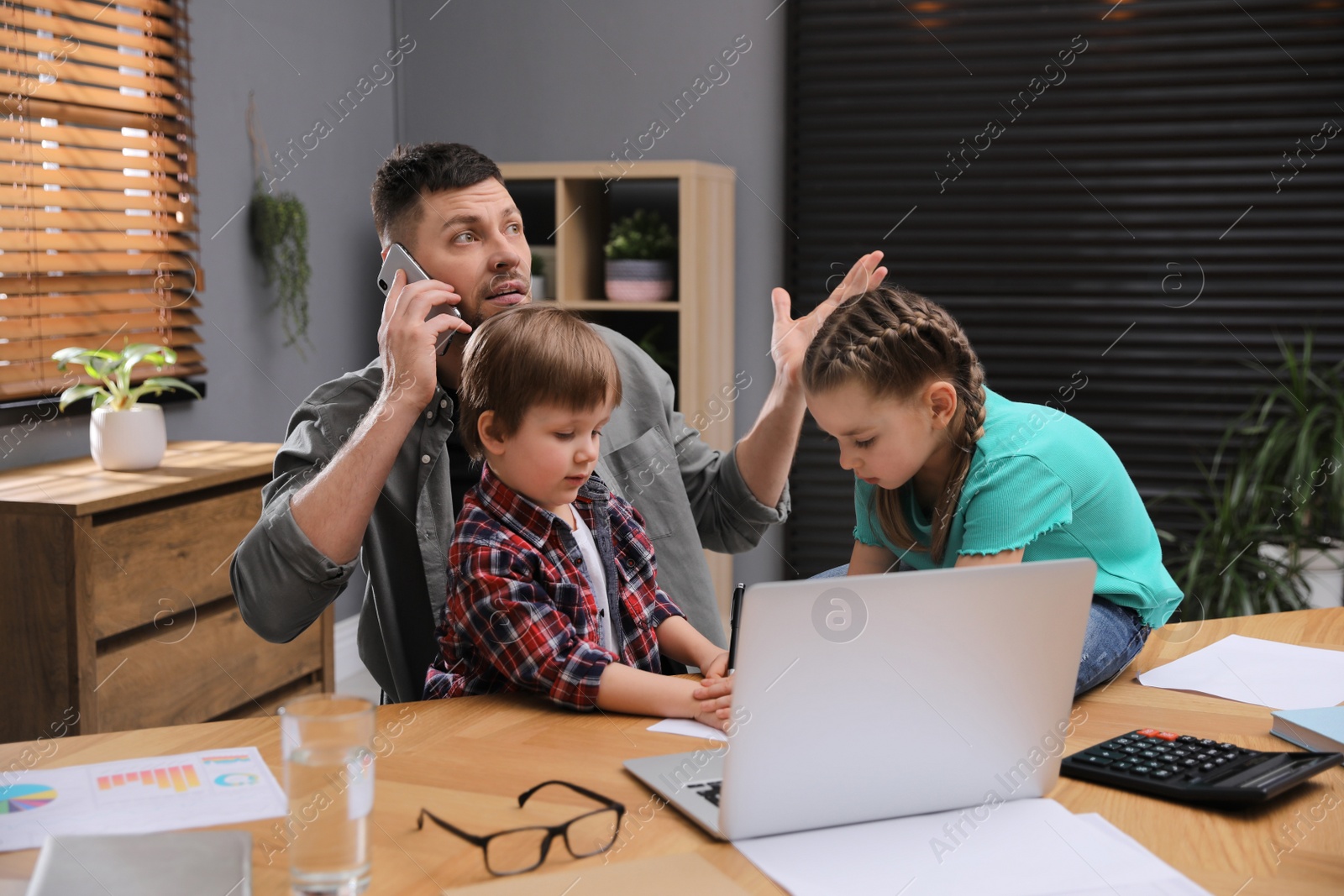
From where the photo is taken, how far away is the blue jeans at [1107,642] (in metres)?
1.33

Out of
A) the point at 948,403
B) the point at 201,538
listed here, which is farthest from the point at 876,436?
the point at 201,538

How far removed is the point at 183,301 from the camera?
9.98 feet

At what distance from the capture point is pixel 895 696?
3.06ft

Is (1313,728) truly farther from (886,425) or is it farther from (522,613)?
(522,613)

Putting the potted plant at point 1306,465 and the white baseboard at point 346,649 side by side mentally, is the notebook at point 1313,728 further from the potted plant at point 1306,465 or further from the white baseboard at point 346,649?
the white baseboard at point 346,649

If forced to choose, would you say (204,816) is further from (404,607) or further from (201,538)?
(201,538)

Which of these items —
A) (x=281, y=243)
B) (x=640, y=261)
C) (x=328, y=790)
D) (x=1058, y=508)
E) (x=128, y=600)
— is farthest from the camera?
(x=640, y=261)

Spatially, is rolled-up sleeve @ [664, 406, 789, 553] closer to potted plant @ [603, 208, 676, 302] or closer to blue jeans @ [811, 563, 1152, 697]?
blue jeans @ [811, 563, 1152, 697]

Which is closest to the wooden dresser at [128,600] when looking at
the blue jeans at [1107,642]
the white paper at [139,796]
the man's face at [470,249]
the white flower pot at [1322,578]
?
the man's face at [470,249]

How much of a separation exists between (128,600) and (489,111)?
235 cm

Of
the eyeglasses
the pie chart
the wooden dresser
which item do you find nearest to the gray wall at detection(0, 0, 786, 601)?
the wooden dresser

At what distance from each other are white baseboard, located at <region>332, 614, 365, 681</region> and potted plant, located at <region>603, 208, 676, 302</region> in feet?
4.68

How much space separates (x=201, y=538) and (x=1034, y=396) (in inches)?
103

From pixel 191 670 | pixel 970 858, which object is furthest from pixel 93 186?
pixel 970 858
